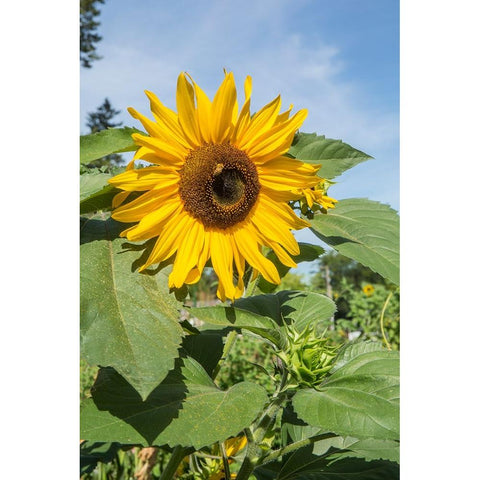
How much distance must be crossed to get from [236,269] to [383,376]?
0.62ft

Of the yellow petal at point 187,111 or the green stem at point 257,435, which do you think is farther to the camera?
the green stem at point 257,435

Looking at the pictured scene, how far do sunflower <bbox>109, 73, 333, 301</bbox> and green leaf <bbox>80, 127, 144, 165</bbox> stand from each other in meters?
0.02

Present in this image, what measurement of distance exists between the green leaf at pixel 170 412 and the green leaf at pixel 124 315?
0.28 feet

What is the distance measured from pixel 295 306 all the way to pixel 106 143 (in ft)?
1.12

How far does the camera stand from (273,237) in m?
0.58

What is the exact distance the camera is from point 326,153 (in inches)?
25.2

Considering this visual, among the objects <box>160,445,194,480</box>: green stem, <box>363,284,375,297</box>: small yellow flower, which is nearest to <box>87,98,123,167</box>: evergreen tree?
<box>160,445,194,480</box>: green stem

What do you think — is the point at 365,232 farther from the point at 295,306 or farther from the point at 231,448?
the point at 231,448

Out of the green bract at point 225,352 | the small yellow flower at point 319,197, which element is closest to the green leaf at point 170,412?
the green bract at point 225,352

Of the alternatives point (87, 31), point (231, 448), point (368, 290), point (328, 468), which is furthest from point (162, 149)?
point (87, 31)

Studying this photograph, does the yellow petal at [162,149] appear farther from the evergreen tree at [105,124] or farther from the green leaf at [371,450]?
the green leaf at [371,450]

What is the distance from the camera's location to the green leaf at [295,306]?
691 mm

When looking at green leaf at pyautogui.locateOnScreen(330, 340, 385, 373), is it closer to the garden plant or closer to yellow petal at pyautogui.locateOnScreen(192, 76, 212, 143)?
the garden plant
